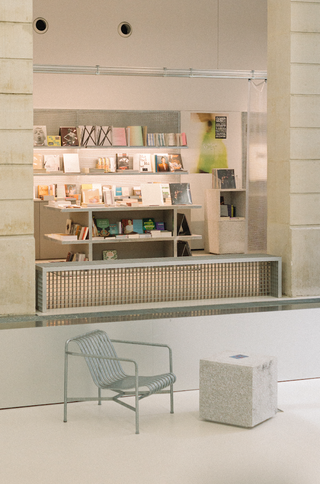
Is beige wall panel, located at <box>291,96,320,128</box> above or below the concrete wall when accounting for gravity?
above

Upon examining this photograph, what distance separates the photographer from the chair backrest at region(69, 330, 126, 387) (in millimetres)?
4957

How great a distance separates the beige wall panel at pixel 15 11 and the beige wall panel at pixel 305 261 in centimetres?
326

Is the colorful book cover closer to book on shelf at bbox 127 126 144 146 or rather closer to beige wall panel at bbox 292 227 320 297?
book on shelf at bbox 127 126 144 146

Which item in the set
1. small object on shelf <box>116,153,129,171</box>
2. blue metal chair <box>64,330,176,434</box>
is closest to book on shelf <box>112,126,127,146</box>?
small object on shelf <box>116,153,129,171</box>

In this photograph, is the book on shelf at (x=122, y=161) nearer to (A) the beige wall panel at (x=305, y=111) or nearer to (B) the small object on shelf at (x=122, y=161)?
(B) the small object on shelf at (x=122, y=161)

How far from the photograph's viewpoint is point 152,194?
10398mm

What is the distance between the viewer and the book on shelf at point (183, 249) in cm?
1084

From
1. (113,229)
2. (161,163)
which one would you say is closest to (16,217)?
(113,229)

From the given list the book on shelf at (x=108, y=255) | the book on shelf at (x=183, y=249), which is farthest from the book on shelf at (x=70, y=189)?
the book on shelf at (x=183, y=249)

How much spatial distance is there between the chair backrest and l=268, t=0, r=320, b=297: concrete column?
7.40ft

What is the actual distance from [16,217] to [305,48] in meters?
3.33

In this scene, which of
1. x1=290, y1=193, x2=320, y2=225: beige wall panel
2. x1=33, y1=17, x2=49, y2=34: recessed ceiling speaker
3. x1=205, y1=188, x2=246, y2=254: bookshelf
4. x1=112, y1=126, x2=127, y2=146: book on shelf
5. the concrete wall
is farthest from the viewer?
x1=205, y1=188, x2=246, y2=254: bookshelf

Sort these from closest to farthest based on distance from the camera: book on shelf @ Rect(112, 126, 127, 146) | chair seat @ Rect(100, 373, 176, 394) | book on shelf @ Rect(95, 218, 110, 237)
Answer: chair seat @ Rect(100, 373, 176, 394)
book on shelf @ Rect(95, 218, 110, 237)
book on shelf @ Rect(112, 126, 127, 146)

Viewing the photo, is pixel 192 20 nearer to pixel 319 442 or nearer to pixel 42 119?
pixel 42 119
